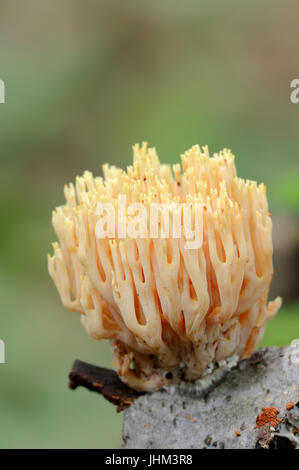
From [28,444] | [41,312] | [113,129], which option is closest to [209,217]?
[28,444]

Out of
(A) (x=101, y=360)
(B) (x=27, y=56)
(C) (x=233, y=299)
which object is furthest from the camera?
(B) (x=27, y=56)

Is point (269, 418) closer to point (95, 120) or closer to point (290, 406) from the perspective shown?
point (290, 406)

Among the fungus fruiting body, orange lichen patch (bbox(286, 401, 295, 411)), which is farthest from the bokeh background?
orange lichen patch (bbox(286, 401, 295, 411))

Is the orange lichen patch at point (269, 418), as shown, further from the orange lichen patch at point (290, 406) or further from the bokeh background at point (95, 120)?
the bokeh background at point (95, 120)

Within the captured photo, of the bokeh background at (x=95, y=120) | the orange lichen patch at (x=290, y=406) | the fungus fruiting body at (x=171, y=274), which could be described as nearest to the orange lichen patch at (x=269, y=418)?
the orange lichen patch at (x=290, y=406)

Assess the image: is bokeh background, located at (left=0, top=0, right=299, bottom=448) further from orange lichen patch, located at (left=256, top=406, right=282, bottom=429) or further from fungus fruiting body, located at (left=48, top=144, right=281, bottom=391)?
orange lichen patch, located at (left=256, top=406, right=282, bottom=429)

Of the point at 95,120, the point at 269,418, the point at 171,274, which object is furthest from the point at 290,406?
the point at 95,120
